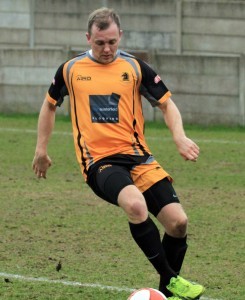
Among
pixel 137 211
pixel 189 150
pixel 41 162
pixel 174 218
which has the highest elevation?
pixel 189 150

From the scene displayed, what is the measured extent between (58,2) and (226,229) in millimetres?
15721

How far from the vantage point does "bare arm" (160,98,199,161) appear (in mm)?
7227

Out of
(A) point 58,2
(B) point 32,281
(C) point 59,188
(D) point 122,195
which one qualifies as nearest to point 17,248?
(B) point 32,281

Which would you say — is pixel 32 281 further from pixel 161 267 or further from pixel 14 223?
pixel 14 223

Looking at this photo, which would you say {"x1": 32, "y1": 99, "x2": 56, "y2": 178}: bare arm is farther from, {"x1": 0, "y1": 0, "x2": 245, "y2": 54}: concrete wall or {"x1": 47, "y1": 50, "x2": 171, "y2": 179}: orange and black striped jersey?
{"x1": 0, "y1": 0, "x2": 245, "y2": 54}: concrete wall

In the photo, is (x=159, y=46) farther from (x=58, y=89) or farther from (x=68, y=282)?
(x=58, y=89)

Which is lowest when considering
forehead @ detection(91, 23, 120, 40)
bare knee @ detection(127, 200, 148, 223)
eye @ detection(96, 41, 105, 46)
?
bare knee @ detection(127, 200, 148, 223)

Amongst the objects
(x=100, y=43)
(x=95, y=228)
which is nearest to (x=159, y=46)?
(x=95, y=228)

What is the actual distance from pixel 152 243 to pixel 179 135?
31.8 inches

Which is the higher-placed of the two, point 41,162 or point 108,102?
point 108,102

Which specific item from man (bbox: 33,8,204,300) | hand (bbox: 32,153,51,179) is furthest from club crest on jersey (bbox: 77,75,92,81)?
hand (bbox: 32,153,51,179)

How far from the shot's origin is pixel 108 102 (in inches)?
290

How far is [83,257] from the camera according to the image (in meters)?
9.03

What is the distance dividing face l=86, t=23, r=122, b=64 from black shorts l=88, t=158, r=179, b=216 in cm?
79
